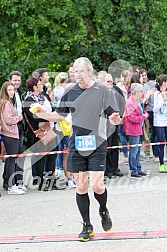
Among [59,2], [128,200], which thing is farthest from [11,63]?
[128,200]

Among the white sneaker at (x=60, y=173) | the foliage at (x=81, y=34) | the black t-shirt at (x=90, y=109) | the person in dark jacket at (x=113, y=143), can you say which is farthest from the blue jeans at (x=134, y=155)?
the foliage at (x=81, y=34)

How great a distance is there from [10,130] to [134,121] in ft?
7.44

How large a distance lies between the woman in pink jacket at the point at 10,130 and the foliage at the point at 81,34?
6.26 metres

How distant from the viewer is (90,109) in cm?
663

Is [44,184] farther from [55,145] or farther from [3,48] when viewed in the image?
[3,48]

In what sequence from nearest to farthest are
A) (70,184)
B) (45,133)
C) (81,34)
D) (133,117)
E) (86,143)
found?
(86,143) → (45,133) → (70,184) → (133,117) → (81,34)

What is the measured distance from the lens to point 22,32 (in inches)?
623

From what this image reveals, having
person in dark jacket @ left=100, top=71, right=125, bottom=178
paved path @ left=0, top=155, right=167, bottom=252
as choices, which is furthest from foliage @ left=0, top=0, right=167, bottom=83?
paved path @ left=0, top=155, right=167, bottom=252

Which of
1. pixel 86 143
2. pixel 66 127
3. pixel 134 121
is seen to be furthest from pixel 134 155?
pixel 86 143

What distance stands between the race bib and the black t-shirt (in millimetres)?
44

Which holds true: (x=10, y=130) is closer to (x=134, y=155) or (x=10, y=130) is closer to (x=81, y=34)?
(x=134, y=155)

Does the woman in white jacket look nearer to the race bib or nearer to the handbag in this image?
the handbag

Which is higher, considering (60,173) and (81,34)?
(81,34)

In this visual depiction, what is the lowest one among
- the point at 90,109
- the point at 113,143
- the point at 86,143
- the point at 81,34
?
the point at 113,143
